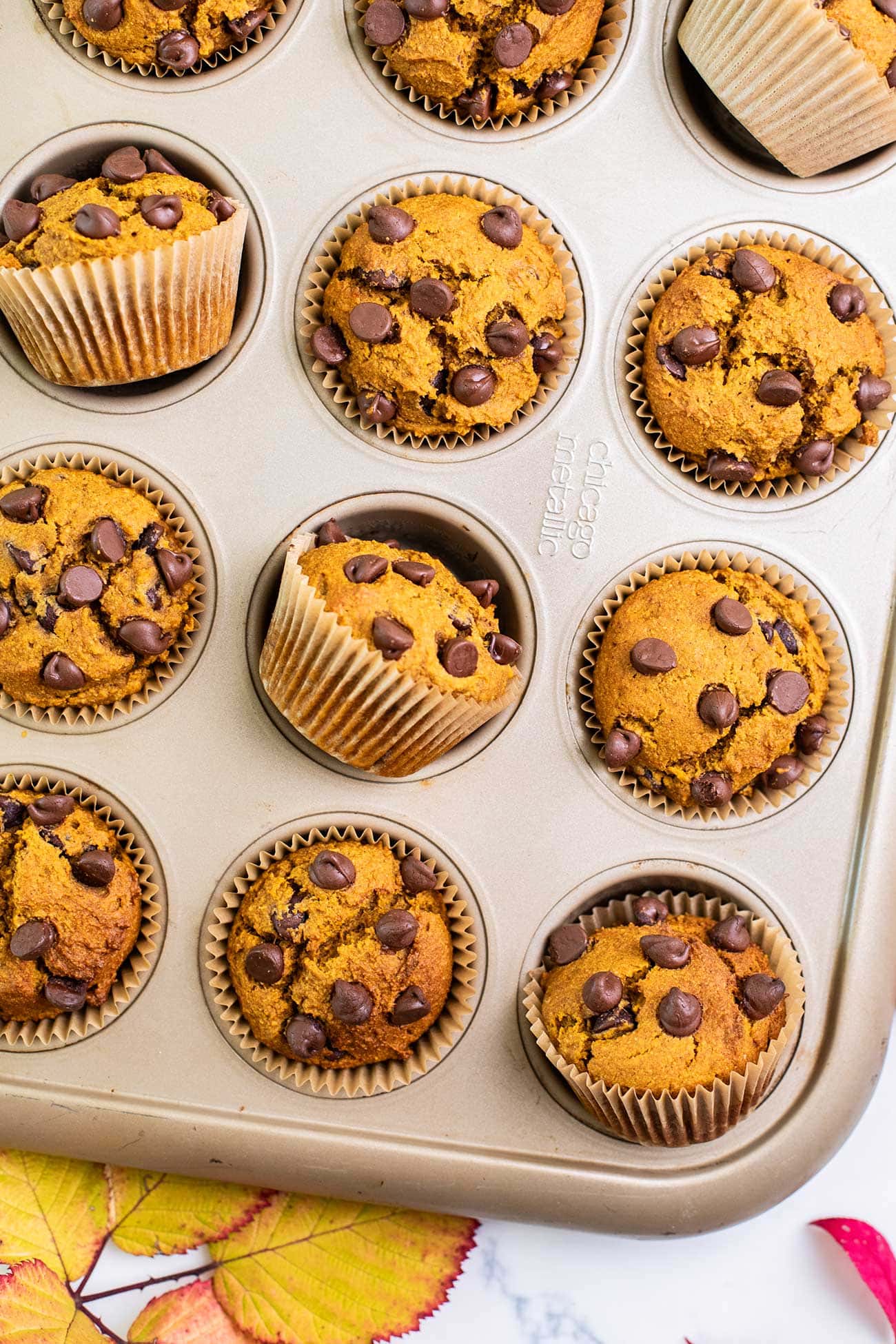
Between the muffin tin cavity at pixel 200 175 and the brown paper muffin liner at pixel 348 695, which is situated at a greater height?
the muffin tin cavity at pixel 200 175

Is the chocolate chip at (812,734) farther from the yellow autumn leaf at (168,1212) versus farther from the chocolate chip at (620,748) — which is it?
the yellow autumn leaf at (168,1212)

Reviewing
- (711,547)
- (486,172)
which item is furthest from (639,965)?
(486,172)

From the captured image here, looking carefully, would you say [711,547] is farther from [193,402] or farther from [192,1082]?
[192,1082]

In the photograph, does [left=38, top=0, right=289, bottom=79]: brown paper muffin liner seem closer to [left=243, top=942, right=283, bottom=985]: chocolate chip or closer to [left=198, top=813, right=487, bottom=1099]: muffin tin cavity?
[left=198, top=813, right=487, bottom=1099]: muffin tin cavity

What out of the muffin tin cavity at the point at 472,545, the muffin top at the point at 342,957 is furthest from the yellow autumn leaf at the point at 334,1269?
the muffin tin cavity at the point at 472,545

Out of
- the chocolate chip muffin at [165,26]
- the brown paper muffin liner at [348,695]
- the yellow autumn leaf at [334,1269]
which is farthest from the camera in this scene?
the yellow autumn leaf at [334,1269]

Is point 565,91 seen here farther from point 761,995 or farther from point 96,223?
point 761,995

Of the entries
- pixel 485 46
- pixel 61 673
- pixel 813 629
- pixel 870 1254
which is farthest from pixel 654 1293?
pixel 485 46

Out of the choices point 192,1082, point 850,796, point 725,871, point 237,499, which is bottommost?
point 192,1082
